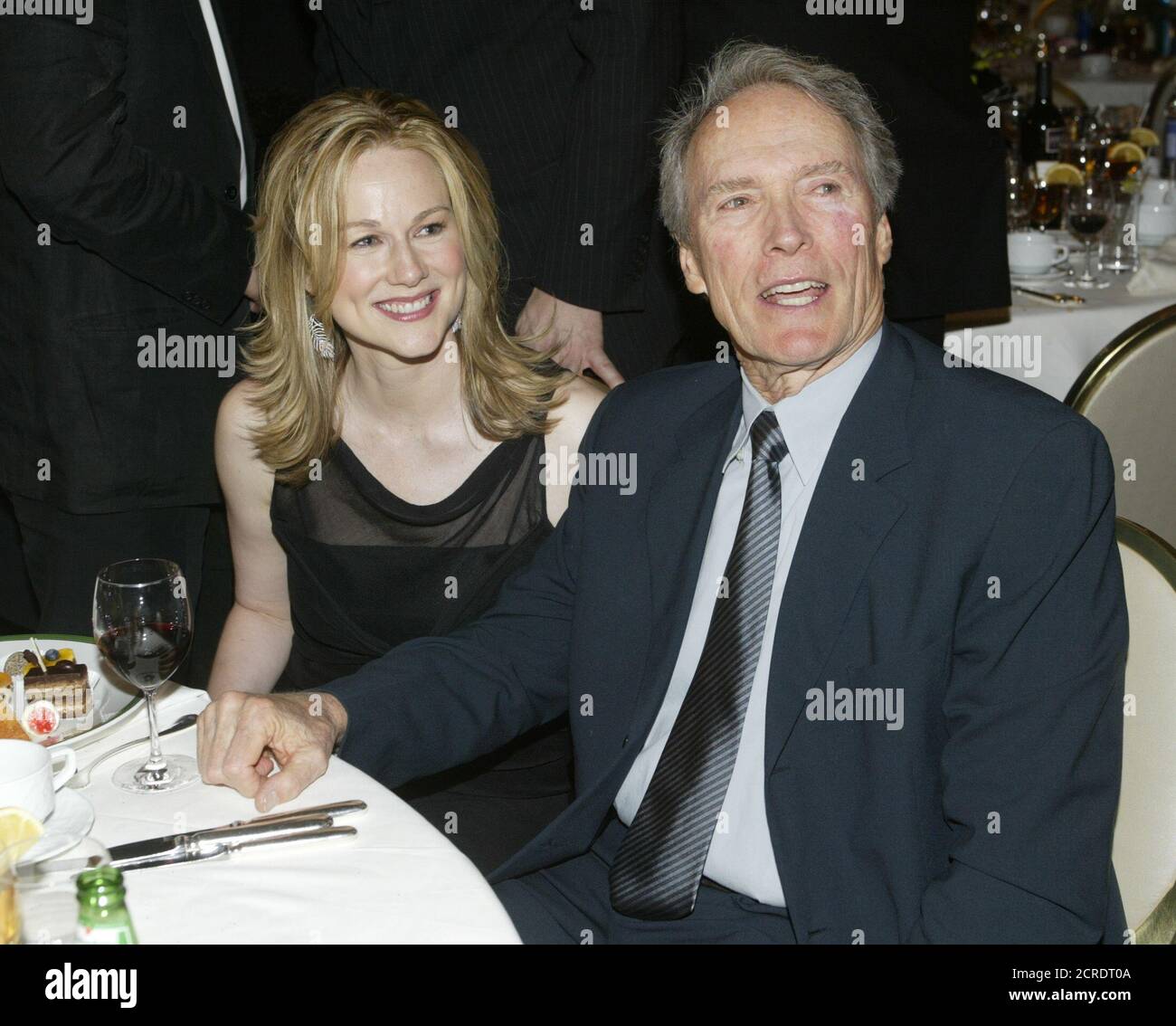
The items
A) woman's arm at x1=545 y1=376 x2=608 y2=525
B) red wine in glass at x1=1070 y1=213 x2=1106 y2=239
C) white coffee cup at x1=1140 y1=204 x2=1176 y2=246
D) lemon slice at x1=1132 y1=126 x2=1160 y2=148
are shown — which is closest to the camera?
woman's arm at x1=545 y1=376 x2=608 y2=525

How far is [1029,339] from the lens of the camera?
9.92 ft

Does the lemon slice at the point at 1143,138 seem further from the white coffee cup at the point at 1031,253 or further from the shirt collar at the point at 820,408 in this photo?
the shirt collar at the point at 820,408

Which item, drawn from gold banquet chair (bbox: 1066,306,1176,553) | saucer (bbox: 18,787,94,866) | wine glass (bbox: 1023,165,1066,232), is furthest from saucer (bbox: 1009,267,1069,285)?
saucer (bbox: 18,787,94,866)

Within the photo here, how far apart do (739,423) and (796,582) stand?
0.31 m

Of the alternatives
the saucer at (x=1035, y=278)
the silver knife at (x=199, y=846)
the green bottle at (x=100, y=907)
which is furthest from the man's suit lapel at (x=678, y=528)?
the saucer at (x=1035, y=278)

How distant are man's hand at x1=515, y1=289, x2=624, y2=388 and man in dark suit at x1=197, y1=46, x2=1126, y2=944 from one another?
618mm

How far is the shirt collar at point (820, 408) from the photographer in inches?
63.1

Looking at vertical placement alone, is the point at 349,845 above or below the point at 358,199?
below

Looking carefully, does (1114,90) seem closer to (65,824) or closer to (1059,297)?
(1059,297)

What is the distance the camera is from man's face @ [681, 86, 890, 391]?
160 centimetres

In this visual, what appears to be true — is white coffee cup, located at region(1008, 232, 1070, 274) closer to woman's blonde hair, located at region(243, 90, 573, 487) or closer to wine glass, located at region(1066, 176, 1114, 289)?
wine glass, located at region(1066, 176, 1114, 289)

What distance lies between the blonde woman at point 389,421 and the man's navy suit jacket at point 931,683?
478 millimetres

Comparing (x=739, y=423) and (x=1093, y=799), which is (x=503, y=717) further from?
(x=1093, y=799)

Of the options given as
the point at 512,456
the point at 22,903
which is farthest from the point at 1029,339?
the point at 22,903
